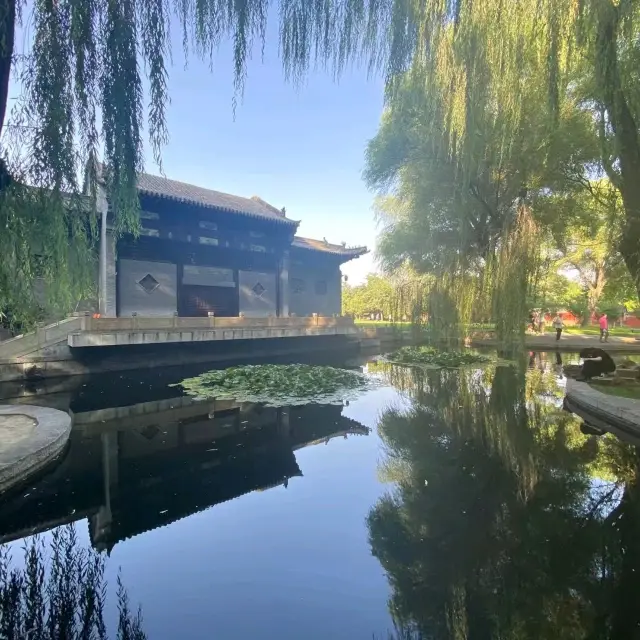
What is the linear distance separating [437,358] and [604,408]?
24.0ft

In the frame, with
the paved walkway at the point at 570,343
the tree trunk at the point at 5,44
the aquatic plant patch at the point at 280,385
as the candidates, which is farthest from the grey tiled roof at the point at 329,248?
the tree trunk at the point at 5,44

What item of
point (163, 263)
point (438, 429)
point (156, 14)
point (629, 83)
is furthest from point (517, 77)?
point (163, 263)

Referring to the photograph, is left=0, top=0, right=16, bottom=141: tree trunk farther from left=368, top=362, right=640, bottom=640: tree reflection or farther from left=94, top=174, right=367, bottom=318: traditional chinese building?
left=94, top=174, right=367, bottom=318: traditional chinese building

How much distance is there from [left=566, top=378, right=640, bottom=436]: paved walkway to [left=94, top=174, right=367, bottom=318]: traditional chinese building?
11.4 metres

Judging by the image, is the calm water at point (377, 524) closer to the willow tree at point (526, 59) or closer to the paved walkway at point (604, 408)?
the paved walkway at point (604, 408)

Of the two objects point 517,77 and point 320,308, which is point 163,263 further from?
point 517,77

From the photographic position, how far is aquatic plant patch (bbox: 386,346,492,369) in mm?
Result: 12633

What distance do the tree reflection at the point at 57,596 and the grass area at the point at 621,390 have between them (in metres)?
6.73

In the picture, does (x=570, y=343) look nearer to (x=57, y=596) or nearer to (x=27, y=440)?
(x=27, y=440)

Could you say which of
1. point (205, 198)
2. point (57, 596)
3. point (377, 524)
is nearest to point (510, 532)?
point (377, 524)

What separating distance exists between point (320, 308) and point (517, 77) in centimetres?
1547

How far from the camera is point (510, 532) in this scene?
300 centimetres

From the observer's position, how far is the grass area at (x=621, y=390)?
21.2 feet

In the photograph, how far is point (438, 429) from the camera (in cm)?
574
